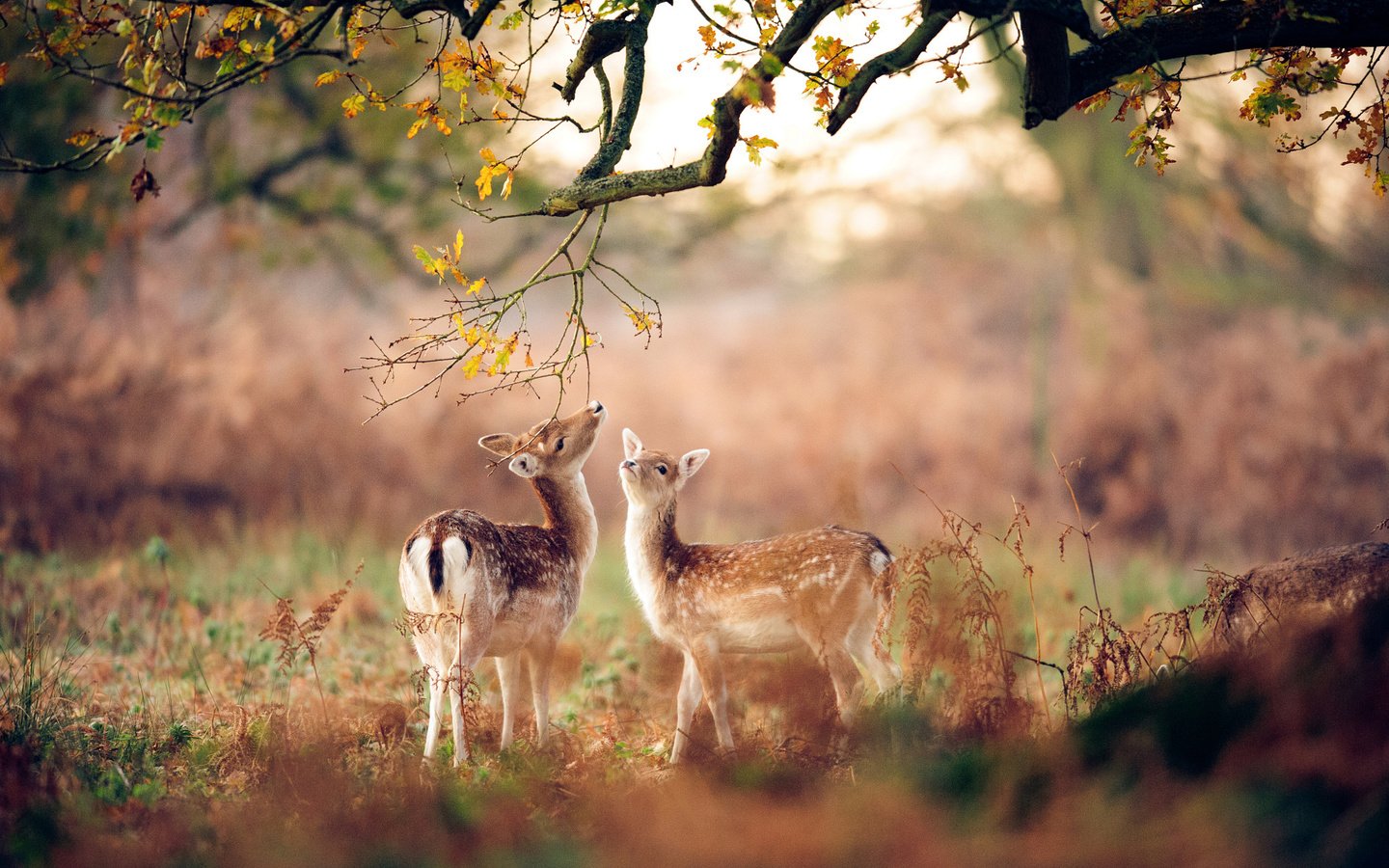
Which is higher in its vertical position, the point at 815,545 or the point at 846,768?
the point at 815,545

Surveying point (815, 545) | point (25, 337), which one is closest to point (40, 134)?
point (25, 337)

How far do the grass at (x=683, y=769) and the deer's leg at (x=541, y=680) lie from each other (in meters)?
0.10

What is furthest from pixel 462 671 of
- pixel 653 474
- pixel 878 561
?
pixel 878 561

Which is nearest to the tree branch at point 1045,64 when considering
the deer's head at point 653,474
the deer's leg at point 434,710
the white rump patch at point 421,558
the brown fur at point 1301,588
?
the brown fur at point 1301,588

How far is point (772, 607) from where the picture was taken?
21.5 feet

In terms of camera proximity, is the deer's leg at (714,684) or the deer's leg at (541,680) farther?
the deer's leg at (541,680)

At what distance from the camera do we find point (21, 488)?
1210cm

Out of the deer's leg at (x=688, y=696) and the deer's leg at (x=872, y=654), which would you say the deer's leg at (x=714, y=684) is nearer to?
the deer's leg at (x=688, y=696)

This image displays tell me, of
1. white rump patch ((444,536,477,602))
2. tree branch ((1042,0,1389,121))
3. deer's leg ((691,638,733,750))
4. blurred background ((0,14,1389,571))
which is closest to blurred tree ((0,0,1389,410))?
tree branch ((1042,0,1389,121))

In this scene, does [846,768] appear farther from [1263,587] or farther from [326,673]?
[326,673]

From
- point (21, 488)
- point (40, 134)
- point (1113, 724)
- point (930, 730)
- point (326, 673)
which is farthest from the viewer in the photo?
point (40, 134)

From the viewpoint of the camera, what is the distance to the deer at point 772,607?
644 centimetres

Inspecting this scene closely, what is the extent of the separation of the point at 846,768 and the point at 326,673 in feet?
13.4

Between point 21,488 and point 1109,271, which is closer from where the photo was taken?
point 21,488
